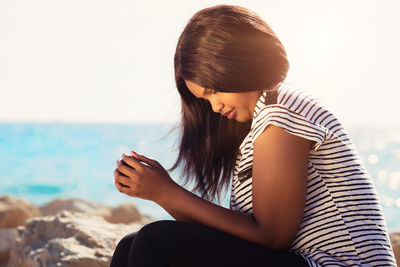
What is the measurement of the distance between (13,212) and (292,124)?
5.25 m

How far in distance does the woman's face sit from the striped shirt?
0.20 m

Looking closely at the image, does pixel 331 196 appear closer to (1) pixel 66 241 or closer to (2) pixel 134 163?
(2) pixel 134 163

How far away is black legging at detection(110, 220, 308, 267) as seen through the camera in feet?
5.66

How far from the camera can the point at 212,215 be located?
183 centimetres

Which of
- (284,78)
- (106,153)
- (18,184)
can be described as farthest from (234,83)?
(106,153)

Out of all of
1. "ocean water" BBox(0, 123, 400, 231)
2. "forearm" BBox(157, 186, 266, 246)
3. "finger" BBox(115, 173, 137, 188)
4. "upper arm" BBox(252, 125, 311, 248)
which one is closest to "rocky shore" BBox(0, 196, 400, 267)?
"finger" BBox(115, 173, 137, 188)

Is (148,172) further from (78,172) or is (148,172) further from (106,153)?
(106,153)

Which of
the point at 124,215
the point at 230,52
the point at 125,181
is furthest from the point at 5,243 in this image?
the point at 230,52

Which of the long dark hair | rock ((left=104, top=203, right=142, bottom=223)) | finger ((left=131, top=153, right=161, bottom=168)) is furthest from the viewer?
rock ((left=104, top=203, right=142, bottom=223))

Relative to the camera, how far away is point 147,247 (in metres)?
1.78

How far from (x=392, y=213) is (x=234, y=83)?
11.5m

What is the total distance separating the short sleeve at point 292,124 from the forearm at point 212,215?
0.96 feet

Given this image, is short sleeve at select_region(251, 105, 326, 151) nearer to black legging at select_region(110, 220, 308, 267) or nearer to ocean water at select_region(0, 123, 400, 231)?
black legging at select_region(110, 220, 308, 267)

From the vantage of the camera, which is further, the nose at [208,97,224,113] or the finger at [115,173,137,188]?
the nose at [208,97,224,113]
